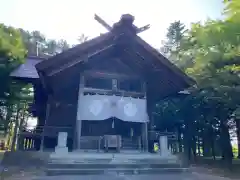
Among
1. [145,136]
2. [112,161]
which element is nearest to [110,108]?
[145,136]

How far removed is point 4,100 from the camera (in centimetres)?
1327

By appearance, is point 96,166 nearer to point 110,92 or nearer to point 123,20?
point 110,92

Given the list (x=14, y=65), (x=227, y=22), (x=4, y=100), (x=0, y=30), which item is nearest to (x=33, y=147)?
(x=4, y=100)

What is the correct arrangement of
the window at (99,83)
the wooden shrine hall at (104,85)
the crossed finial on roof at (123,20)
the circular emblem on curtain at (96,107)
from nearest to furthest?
the crossed finial on roof at (123,20)
the wooden shrine hall at (104,85)
the circular emblem on curtain at (96,107)
the window at (99,83)

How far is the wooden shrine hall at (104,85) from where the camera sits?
9531 mm

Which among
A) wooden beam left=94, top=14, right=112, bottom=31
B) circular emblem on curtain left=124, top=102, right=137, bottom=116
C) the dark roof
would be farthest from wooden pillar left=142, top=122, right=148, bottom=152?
the dark roof

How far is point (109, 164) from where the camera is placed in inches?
290

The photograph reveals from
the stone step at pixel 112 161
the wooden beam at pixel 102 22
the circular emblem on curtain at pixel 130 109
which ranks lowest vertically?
the stone step at pixel 112 161

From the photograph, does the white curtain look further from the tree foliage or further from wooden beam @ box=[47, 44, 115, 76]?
the tree foliage

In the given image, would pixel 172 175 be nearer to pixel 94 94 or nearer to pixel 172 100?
pixel 94 94

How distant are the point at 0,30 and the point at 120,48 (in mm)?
7645

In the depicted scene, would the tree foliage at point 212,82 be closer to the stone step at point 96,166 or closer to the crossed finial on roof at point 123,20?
the crossed finial on roof at point 123,20

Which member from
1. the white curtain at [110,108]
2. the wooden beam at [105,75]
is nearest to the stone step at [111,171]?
the white curtain at [110,108]

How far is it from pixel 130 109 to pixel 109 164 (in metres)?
3.31
